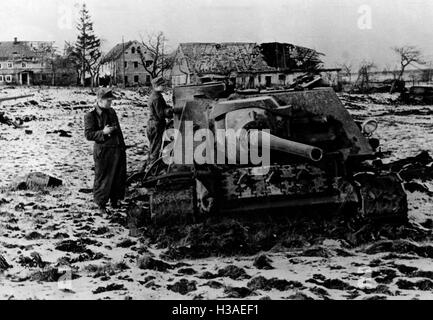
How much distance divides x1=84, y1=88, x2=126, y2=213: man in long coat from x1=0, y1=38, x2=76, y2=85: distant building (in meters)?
7.56

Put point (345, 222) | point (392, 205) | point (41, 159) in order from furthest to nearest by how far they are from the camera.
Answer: point (41, 159), point (345, 222), point (392, 205)

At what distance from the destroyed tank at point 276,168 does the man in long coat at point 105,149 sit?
2.58ft

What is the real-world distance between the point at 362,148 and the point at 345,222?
871 millimetres

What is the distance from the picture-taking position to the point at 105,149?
261 inches

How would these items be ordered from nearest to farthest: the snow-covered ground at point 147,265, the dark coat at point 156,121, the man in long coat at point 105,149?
the snow-covered ground at point 147,265 → the man in long coat at point 105,149 → the dark coat at point 156,121

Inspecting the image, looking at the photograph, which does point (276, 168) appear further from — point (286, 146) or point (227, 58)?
point (227, 58)

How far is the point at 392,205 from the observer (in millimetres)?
5168

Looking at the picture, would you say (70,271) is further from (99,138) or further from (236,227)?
(99,138)

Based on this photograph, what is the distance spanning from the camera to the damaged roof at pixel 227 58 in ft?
102

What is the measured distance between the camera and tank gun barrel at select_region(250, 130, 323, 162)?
5012mm

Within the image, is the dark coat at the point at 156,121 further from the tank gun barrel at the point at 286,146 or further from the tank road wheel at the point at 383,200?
the tank road wheel at the point at 383,200

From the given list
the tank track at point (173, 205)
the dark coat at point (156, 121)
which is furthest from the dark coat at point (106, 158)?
the dark coat at point (156, 121)
